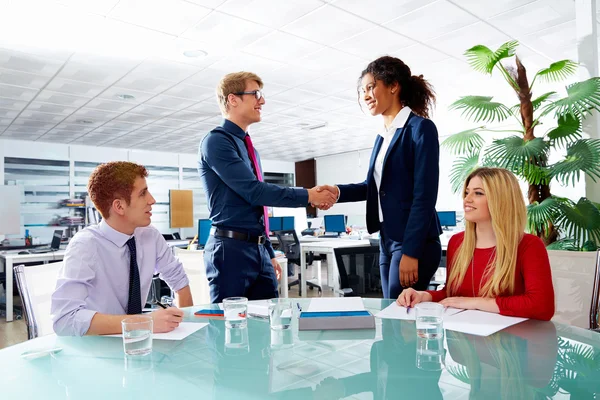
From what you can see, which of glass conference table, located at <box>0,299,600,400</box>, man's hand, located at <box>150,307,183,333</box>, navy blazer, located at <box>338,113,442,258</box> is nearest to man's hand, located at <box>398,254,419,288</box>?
navy blazer, located at <box>338,113,442,258</box>

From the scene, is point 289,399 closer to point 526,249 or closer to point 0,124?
point 526,249

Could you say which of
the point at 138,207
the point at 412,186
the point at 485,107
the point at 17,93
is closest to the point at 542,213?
the point at 485,107

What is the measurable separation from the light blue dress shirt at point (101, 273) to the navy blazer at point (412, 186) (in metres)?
0.90

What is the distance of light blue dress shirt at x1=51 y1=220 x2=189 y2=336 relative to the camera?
1240mm

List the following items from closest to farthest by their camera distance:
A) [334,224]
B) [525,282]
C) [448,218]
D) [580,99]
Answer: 1. [525,282]
2. [580,99]
3. [448,218]
4. [334,224]

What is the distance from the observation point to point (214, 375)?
0.86m

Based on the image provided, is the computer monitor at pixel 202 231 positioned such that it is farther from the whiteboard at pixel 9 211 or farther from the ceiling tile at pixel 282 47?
the whiteboard at pixel 9 211

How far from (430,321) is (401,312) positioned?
0.91ft

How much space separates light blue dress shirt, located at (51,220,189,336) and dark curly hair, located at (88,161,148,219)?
0.08 metres

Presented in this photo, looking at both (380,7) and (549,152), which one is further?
(380,7)

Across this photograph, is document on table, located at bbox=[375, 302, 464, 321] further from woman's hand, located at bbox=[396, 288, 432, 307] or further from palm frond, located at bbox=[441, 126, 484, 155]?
palm frond, located at bbox=[441, 126, 484, 155]

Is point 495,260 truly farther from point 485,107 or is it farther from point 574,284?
point 485,107

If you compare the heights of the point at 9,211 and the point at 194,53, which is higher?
the point at 194,53

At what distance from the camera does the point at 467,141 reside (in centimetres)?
345
